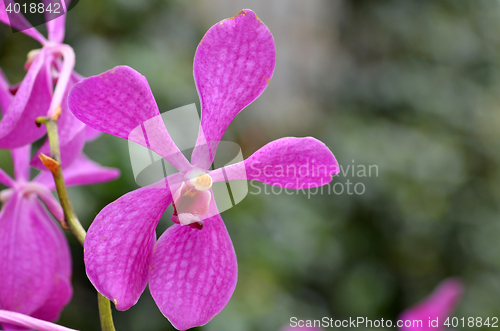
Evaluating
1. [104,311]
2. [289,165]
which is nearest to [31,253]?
[104,311]

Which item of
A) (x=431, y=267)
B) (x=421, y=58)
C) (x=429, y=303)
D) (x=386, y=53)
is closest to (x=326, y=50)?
(x=386, y=53)

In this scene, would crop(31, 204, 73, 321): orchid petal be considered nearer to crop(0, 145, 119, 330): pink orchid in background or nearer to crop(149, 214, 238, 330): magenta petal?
crop(0, 145, 119, 330): pink orchid in background

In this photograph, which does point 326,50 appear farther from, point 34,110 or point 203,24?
point 34,110

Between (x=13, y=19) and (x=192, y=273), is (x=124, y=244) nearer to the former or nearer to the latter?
(x=192, y=273)

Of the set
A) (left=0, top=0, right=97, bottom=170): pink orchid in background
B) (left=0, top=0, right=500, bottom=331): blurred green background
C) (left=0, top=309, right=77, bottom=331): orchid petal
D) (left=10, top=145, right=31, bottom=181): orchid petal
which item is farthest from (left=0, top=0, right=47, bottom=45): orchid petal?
(left=0, top=0, right=500, bottom=331): blurred green background

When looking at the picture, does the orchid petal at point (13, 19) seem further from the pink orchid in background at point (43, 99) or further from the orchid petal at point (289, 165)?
the orchid petal at point (289, 165)

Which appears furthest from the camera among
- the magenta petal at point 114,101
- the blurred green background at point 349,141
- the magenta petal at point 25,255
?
the blurred green background at point 349,141

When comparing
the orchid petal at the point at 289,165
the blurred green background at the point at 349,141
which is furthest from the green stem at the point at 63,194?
the blurred green background at the point at 349,141
